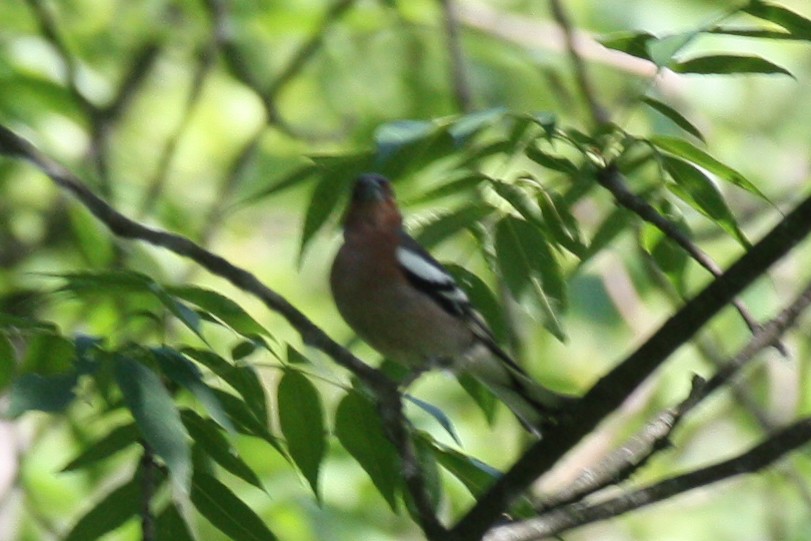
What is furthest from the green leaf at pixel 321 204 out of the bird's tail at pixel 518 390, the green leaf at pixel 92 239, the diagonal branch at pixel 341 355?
the green leaf at pixel 92 239

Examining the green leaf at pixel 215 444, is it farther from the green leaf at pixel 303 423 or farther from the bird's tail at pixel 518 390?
the bird's tail at pixel 518 390

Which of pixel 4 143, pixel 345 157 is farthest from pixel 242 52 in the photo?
pixel 345 157

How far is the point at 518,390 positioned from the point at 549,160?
134cm

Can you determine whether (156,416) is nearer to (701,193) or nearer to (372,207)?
(701,193)

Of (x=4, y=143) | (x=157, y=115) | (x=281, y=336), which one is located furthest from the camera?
(x=157, y=115)

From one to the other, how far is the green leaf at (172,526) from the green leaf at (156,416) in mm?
462

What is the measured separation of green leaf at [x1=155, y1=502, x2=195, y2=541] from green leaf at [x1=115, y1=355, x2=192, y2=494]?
18.2 inches

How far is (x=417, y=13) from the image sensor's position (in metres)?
7.77

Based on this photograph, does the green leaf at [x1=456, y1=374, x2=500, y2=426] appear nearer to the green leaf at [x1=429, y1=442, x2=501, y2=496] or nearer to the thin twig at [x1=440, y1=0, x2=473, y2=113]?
the green leaf at [x1=429, y1=442, x2=501, y2=496]

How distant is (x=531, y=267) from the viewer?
3.05 meters

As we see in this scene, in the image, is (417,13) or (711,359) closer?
(711,359)

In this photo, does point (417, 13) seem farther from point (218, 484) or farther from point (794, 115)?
point (218, 484)

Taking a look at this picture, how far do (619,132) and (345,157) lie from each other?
2.23ft

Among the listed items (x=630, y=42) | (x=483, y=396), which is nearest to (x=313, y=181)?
(x=483, y=396)
